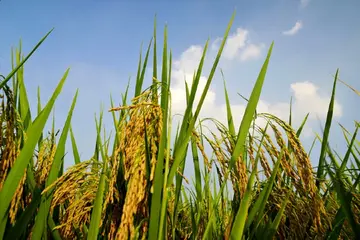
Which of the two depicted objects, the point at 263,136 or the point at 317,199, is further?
the point at 263,136

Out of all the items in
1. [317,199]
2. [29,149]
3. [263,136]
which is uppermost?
[263,136]

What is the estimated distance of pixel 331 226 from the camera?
56.2 inches

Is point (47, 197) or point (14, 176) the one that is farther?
point (47, 197)

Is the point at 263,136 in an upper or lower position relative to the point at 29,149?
upper

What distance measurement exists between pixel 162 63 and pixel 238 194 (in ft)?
2.16

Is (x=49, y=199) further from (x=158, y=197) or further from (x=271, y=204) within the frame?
(x=271, y=204)

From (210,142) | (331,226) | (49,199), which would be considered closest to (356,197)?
(331,226)

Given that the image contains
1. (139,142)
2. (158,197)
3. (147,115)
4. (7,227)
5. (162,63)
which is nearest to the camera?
(158,197)

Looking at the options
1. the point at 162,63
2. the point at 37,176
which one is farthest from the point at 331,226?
the point at 37,176

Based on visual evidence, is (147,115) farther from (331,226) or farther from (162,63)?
(331,226)

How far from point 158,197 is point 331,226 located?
0.69 m

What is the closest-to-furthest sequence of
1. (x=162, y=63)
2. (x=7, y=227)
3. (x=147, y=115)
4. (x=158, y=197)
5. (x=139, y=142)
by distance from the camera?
(x=158, y=197) → (x=139, y=142) → (x=147, y=115) → (x=7, y=227) → (x=162, y=63)

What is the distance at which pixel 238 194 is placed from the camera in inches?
59.9

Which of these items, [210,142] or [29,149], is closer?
[29,149]
